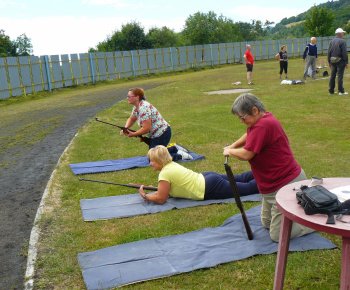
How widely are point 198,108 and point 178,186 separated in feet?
31.7

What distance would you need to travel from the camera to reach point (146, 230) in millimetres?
4887

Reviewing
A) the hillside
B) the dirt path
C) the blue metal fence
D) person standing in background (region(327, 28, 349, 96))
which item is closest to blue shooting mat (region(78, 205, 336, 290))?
the dirt path

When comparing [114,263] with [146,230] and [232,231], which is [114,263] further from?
[232,231]

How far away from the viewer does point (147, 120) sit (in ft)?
24.2

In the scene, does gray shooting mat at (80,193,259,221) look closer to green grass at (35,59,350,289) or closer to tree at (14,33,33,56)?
green grass at (35,59,350,289)

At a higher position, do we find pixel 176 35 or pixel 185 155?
pixel 176 35

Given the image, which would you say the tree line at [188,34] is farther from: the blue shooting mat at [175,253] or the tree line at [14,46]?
the blue shooting mat at [175,253]

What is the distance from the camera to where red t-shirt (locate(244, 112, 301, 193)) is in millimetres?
3887

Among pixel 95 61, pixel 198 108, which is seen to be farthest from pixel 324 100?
pixel 95 61

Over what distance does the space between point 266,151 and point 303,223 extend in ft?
4.57

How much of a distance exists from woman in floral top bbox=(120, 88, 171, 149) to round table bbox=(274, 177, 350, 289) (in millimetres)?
4416

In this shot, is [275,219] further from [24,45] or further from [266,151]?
[24,45]

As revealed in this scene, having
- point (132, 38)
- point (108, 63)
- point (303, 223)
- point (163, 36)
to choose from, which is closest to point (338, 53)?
point (303, 223)

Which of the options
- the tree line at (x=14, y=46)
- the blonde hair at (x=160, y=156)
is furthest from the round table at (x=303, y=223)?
the tree line at (x=14, y=46)
